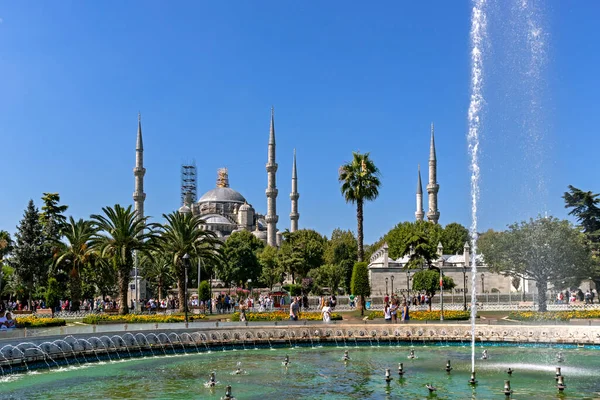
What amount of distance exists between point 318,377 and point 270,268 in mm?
60290

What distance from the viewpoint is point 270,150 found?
93438 millimetres

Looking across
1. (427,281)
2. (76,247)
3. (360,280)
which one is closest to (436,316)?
(360,280)

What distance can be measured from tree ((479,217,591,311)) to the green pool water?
16.6m

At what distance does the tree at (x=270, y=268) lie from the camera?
73.6 metres

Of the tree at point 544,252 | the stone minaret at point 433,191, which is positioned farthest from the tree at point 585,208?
the stone minaret at point 433,191

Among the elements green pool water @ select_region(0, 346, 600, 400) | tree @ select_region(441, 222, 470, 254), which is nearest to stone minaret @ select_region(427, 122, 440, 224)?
tree @ select_region(441, 222, 470, 254)

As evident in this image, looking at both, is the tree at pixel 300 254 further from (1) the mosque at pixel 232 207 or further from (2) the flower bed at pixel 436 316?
(2) the flower bed at pixel 436 316

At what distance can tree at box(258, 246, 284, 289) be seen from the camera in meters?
73.6

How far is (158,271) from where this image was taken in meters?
51.6

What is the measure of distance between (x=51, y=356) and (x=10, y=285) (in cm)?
3496

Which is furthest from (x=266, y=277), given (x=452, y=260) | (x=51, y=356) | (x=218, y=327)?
(x=51, y=356)

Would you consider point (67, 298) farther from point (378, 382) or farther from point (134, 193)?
point (134, 193)

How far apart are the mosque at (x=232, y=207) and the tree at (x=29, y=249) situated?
1584 inches

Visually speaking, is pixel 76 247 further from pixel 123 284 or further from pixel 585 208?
pixel 585 208
